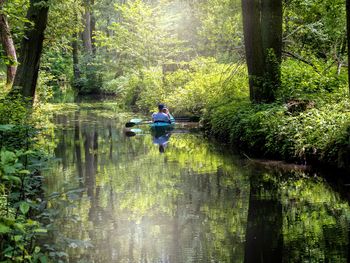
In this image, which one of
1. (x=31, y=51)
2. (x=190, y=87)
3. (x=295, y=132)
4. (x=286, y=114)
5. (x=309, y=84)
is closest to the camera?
(x=295, y=132)

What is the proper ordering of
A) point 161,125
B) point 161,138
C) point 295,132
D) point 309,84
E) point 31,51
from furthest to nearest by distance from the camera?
1. point 161,125
2. point 161,138
3. point 309,84
4. point 31,51
5. point 295,132

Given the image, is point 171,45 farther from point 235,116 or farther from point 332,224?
point 332,224

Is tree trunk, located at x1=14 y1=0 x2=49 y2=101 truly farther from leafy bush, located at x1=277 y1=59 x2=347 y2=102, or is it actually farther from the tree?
leafy bush, located at x1=277 y1=59 x2=347 y2=102

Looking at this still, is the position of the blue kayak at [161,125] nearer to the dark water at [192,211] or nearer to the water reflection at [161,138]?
the water reflection at [161,138]

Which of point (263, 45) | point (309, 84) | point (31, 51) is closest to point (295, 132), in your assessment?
point (309, 84)

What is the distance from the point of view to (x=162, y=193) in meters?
8.41

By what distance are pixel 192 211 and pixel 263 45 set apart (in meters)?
7.59

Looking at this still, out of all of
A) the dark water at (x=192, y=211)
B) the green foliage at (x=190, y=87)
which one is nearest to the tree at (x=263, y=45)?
the green foliage at (x=190, y=87)

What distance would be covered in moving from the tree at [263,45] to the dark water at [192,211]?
2420mm

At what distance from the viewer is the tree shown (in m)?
13.4

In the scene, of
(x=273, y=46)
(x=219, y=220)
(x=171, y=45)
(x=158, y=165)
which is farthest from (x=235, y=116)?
(x=171, y=45)

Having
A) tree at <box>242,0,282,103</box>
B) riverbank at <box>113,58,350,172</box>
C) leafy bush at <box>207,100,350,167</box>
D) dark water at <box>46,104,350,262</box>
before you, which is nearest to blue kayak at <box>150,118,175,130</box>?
riverbank at <box>113,58,350,172</box>

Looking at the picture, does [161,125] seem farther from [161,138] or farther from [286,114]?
[286,114]

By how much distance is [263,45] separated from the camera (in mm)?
13633
